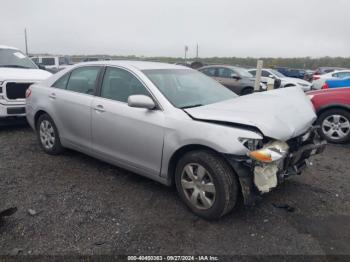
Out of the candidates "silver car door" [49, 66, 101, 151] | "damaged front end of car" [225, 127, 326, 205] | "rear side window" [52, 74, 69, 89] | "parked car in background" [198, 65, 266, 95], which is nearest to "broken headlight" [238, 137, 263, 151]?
"damaged front end of car" [225, 127, 326, 205]

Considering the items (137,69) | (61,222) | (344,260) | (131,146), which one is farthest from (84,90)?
(344,260)

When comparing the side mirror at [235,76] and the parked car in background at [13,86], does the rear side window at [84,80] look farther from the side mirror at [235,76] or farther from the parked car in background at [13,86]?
the side mirror at [235,76]

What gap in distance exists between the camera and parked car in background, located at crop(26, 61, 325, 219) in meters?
2.95

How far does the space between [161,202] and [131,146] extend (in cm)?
74

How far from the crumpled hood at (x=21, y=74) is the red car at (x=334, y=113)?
5.94 meters

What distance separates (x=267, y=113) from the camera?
3.17m

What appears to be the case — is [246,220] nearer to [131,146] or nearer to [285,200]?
[285,200]

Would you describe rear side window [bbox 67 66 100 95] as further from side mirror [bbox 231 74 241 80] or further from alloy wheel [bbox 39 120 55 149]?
side mirror [bbox 231 74 241 80]

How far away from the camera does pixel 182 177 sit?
331 centimetres

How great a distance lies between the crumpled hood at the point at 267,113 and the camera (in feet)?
9.83

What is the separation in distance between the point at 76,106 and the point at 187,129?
191cm

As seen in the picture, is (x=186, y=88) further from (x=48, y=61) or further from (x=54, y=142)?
(x=48, y=61)

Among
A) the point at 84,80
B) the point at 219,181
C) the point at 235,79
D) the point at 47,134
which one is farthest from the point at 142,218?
the point at 235,79

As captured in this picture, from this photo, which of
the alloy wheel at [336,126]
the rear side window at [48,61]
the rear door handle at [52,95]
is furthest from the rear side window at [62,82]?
the rear side window at [48,61]
